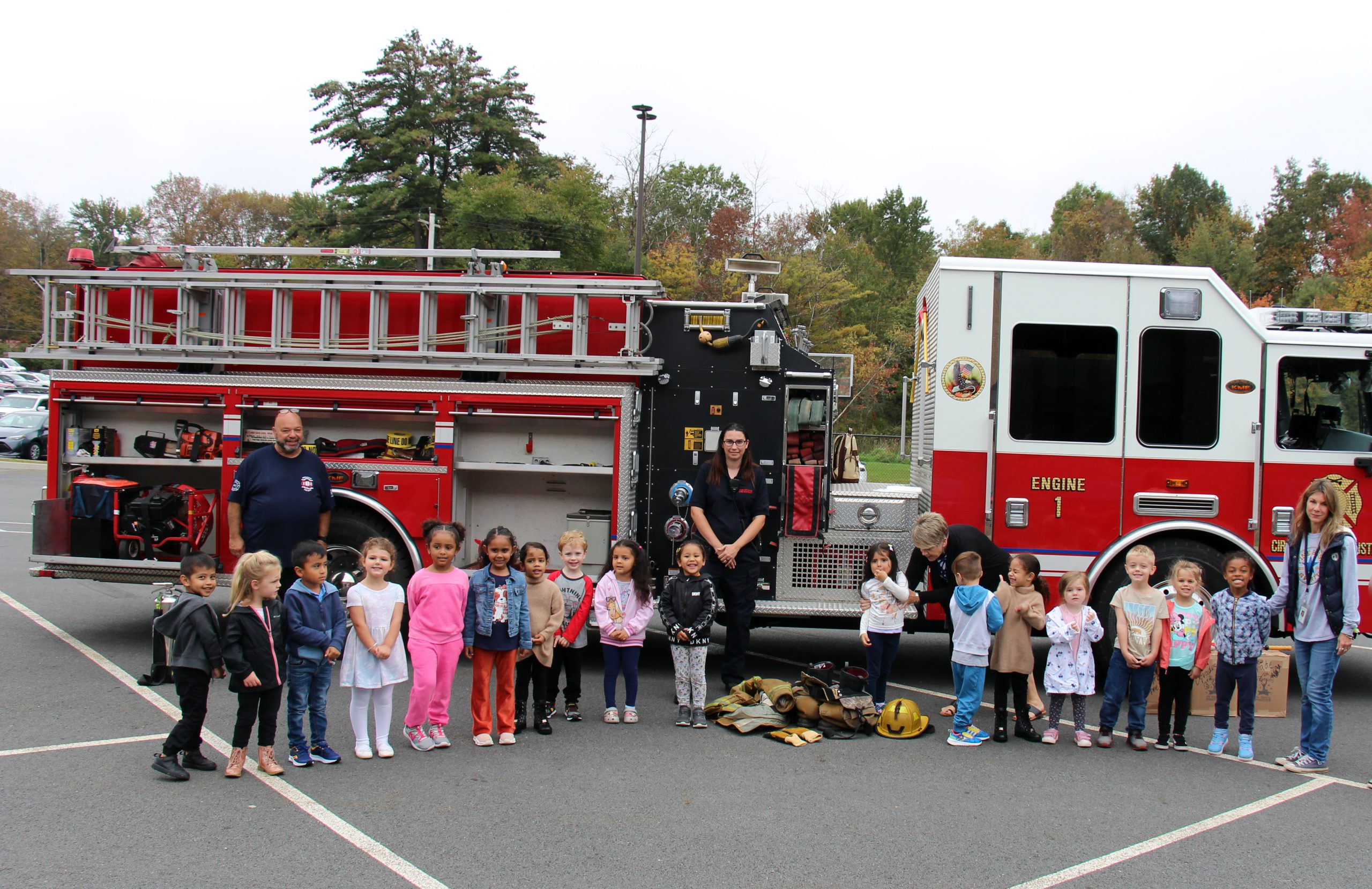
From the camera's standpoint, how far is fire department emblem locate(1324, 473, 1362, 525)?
6980mm

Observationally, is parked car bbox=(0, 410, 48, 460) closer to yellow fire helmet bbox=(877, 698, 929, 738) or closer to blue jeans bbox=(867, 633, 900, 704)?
blue jeans bbox=(867, 633, 900, 704)

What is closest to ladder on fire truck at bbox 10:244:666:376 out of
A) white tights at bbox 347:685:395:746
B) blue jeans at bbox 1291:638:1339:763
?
white tights at bbox 347:685:395:746

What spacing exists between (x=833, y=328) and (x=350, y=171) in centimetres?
2087

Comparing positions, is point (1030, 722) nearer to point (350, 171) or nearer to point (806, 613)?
point (806, 613)

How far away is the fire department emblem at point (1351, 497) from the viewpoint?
698 cm

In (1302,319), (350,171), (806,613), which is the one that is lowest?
(806,613)

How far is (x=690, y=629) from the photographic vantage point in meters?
6.25

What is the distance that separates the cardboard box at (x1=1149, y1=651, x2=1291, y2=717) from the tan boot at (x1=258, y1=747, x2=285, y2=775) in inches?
226

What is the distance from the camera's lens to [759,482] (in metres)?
7.01

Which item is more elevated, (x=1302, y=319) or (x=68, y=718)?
(x=1302, y=319)

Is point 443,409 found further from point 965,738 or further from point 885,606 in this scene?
point 965,738

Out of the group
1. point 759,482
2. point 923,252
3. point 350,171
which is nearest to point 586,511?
point 759,482

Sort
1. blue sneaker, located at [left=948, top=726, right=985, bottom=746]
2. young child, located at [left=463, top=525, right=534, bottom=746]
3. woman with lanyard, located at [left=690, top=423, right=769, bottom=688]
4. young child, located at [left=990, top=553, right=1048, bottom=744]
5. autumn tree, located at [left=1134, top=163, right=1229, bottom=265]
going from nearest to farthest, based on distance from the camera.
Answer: young child, located at [left=463, top=525, right=534, bottom=746] < blue sneaker, located at [left=948, top=726, right=985, bottom=746] < young child, located at [left=990, top=553, right=1048, bottom=744] < woman with lanyard, located at [left=690, top=423, right=769, bottom=688] < autumn tree, located at [left=1134, top=163, right=1229, bottom=265]

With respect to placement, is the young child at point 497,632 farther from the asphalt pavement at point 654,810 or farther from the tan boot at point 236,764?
the tan boot at point 236,764
